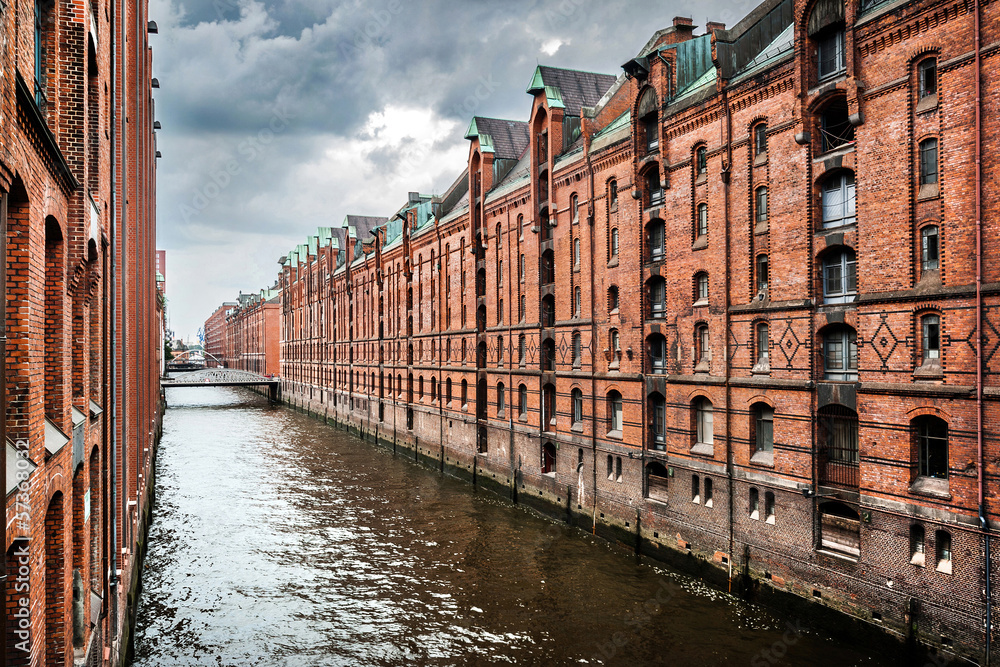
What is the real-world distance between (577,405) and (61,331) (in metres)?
20.0

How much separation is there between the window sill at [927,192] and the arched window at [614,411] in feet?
37.9

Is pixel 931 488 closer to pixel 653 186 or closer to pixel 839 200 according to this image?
pixel 839 200

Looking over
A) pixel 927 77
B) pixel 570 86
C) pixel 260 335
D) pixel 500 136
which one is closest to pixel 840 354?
pixel 927 77

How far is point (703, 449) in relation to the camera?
19.6 m

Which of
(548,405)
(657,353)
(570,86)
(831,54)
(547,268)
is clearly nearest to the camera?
(831,54)

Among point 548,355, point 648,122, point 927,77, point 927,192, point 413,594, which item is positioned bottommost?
point 413,594

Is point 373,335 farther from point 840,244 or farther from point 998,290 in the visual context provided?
point 998,290

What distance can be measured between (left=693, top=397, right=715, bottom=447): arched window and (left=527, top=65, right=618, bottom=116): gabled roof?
13.8m

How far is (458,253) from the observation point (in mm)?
36531

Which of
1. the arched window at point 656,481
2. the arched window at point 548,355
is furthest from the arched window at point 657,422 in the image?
the arched window at point 548,355

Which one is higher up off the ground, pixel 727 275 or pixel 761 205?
pixel 761 205

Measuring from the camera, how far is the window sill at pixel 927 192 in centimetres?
1391

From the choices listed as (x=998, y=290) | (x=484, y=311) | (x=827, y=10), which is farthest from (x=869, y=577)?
(x=484, y=311)

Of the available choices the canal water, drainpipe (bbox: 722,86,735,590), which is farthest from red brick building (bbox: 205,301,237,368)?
drainpipe (bbox: 722,86,735,590)
